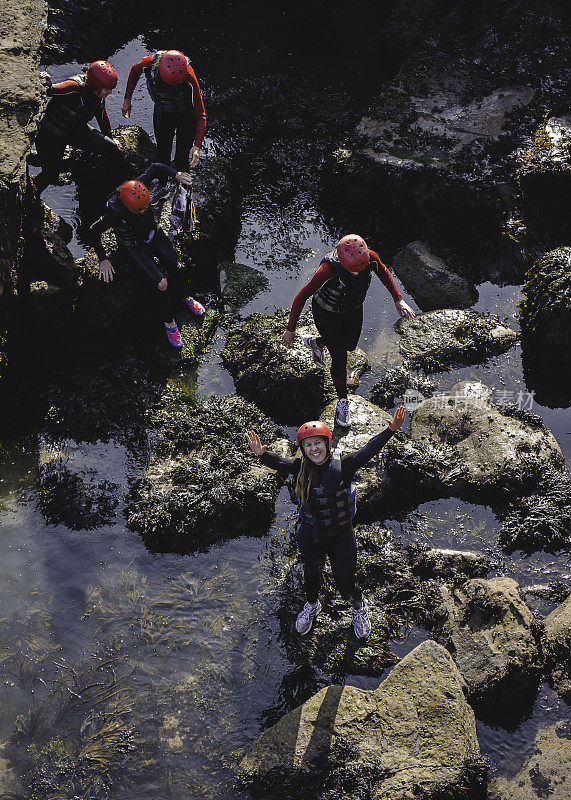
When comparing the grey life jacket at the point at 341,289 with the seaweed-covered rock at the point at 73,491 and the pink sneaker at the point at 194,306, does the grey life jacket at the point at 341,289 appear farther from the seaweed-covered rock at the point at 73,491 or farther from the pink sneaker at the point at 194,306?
the seaweed-covered rock at the point at 73,491

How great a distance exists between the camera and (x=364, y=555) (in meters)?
6.49

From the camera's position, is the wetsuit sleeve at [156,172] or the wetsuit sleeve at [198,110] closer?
the wetsuit sleeve at [156,172]

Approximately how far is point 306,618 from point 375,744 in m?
1.18

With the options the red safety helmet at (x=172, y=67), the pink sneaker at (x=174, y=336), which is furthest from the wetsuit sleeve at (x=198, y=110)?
the pink sneaker at (x=174, y=336)

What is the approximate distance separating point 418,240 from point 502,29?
4586 mm

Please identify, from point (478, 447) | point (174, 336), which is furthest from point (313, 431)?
point (174, 336)

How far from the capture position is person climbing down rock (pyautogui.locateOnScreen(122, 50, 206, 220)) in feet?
25.4

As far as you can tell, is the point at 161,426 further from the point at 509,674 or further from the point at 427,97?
the point at 427,97

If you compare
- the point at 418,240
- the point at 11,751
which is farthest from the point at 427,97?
the point at 11,751

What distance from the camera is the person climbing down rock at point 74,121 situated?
26.2ft

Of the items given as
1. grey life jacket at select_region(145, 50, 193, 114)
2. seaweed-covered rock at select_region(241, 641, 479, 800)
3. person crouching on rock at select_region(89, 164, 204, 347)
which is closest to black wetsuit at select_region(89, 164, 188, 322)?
person crouching on rock at select_region(89, 164, 204, 347)

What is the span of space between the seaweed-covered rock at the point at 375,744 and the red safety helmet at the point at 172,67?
6746mm

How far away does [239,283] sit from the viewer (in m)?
8.81

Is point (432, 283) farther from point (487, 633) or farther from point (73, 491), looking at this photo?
point (73, 491)
